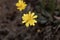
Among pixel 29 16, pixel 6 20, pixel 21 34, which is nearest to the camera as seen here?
pixel 29 16

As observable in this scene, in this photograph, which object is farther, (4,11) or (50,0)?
(4,11)

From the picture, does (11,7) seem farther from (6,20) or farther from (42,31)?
(42,31)

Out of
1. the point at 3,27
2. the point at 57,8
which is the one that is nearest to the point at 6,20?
the point at 3,27

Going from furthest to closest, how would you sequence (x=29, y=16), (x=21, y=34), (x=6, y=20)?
(x=6, y=20) < (x=21, y=34) < (x=29, y=16)

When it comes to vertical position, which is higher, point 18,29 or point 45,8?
point 45,8

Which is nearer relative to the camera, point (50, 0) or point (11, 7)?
point (50, 0)

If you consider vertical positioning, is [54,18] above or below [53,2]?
below

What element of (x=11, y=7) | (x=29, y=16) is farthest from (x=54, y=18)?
(x=11, y=7)

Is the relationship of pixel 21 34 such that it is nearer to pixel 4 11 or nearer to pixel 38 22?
pixel 38 22
